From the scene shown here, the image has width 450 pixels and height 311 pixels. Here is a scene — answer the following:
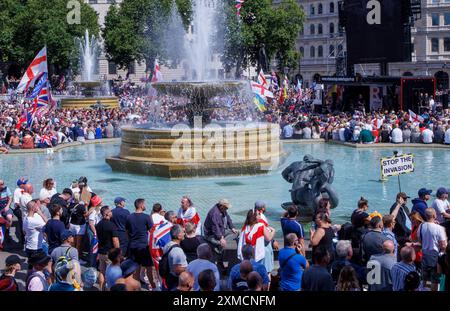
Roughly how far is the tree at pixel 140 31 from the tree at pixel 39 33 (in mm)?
3605

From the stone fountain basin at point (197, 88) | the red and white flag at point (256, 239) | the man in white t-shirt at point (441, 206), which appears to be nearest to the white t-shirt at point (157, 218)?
the red and white flag at point (256, 239)

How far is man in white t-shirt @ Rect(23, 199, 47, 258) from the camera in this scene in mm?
11750

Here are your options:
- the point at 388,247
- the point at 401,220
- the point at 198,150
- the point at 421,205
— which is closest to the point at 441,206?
the point at 421,205

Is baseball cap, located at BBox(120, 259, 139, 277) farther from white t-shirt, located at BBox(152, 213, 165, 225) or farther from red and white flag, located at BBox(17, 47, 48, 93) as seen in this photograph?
red and white flag, located at BBox(17, 47, 48, 93)

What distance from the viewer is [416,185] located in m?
19.1

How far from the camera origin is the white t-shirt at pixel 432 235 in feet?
33.4

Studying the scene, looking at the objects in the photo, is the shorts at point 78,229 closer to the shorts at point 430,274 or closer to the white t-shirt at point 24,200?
the white t-shirt at point 24,200

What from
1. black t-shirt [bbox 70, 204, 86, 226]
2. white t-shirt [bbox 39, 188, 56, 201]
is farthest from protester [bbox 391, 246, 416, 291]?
white t-shirt [bbox 39, 188, 56, 201]

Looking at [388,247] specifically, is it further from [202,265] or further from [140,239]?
[140,239]

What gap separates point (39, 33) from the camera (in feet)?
245

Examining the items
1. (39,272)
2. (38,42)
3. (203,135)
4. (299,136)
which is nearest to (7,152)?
(203,135)

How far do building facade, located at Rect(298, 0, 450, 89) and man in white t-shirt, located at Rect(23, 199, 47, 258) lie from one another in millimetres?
65017

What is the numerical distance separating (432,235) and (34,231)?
242 inches
